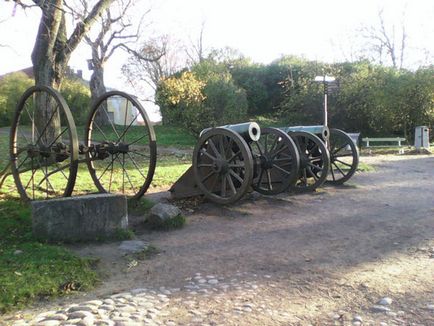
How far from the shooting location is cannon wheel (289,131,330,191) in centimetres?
940

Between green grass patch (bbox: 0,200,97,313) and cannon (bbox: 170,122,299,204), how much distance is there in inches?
122

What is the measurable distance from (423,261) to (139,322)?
3.11 m

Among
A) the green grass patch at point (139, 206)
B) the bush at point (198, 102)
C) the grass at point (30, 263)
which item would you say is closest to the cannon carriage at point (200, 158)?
the green grass patch at point (139, 206)

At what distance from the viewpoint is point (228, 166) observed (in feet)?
26.0

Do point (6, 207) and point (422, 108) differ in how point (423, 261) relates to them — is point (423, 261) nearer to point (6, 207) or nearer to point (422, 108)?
point (6, 207)

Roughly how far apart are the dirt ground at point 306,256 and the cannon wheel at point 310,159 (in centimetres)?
64

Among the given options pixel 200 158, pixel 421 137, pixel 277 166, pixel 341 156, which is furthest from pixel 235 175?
pixel 421 137

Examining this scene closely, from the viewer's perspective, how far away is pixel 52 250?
16.8 ft

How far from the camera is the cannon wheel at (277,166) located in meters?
8.58

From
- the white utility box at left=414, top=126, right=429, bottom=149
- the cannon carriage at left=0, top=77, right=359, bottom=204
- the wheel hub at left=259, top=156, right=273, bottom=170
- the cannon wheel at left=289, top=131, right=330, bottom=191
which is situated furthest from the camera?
the white utility box at left=414, top=126, right=429, bottom=149

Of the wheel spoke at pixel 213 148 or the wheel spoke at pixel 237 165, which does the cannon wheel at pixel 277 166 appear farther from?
the wheel spoke at pixel 213 148

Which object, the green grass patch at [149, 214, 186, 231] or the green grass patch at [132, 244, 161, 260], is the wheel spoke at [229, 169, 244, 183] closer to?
the green grass patch at [149, 214, 186, 231]

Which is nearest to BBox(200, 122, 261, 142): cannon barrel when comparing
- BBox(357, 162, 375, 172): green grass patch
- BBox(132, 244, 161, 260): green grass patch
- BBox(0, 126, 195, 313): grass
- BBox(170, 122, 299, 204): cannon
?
A: BBox(170, 122, 299, 204): cannon

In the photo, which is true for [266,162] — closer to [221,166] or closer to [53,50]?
[221,166]
